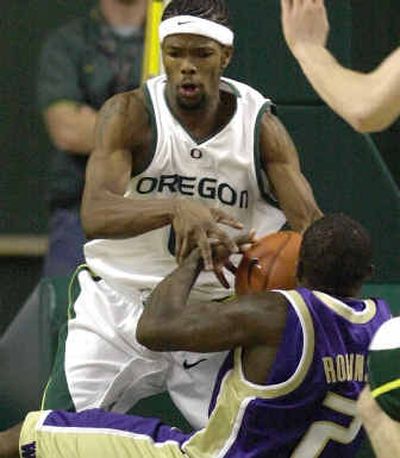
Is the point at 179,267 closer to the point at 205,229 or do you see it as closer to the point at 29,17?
the point at 205,229

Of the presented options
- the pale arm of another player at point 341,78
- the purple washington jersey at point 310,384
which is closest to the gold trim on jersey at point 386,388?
the pale arm of another player at point 341,78

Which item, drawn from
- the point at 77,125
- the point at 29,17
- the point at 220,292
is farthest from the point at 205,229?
the point at 29,17

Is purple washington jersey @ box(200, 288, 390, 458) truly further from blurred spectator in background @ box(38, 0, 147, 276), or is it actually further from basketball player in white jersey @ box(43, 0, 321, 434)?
blurred spectator in background @ box(38, 0, 147, 276)

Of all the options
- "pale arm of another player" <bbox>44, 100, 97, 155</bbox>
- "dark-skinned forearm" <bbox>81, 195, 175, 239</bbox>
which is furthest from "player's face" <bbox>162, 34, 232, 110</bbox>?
"pale arm of another player" <bbox>44, 100, 97, 155</bbox>

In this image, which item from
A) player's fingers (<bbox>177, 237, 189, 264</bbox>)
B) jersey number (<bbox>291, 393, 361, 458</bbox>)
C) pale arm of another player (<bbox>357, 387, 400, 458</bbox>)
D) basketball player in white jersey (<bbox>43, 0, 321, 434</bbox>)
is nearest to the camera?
pale arm of another player (<bbox>357, 387, 400, 458</bbox>)

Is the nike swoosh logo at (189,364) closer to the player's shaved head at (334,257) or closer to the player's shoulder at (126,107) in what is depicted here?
the player's shaved head at (334,257)

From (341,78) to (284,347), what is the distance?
1072 millimetres

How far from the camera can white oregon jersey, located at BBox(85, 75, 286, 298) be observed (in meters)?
6.27

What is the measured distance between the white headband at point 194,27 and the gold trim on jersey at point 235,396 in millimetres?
1105

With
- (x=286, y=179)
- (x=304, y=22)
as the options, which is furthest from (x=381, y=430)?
(x=286, y=179)

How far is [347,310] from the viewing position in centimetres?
561

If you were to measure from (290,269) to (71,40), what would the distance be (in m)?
2.24

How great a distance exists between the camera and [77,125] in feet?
25.2

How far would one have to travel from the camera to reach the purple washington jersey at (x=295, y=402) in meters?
5.52
